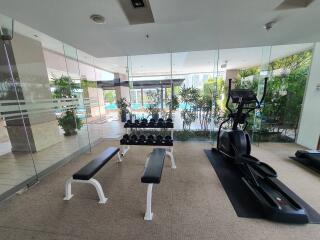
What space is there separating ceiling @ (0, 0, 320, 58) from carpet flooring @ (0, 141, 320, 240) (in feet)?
8.58

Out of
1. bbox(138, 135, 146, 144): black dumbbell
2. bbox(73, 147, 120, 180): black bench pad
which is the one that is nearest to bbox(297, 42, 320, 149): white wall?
bbox(138, 135, 146, 144): black dumbbell

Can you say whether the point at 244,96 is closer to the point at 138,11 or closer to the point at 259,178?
the point at 259,178

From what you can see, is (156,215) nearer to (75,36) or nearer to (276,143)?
(75,36)

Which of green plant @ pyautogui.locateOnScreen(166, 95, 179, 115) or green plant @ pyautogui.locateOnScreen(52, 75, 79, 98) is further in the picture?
green plant @ pyautogui.locateOnScreen(166, 95, 179, 115)

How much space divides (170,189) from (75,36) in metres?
3.32

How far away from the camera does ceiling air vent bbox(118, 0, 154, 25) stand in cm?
203

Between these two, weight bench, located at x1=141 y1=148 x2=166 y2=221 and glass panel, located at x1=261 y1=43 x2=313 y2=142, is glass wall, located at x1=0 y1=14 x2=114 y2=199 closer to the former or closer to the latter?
weight bench, located at x1=141 y1=148 x2=166 y2=221

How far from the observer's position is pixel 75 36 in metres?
2.85

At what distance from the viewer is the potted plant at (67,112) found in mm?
4401

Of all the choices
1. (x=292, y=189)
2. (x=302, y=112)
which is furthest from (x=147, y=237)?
(x=302, y=112)

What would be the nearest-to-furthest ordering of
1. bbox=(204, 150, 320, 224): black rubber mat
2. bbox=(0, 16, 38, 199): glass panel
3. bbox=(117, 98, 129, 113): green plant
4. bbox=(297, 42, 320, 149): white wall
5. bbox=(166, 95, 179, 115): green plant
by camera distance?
bbox=(204, 150, 320, 224): black rubber mat, bbox=(0, 16, 38, 199): glass panel, bbox=(297, 42, 320, 149): white wall, bbox=(166, 95, 179, 115): green plant, bbox=(117, 98, 129, 113): green plant

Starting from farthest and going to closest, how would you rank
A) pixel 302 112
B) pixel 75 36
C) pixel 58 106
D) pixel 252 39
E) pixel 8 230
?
pixel 302 112 < pixel 58 106 < pixel 252 39 < pixel 75 36 < pixel 8 230

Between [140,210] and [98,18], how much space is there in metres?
2.81

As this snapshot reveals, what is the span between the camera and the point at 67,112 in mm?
4645
